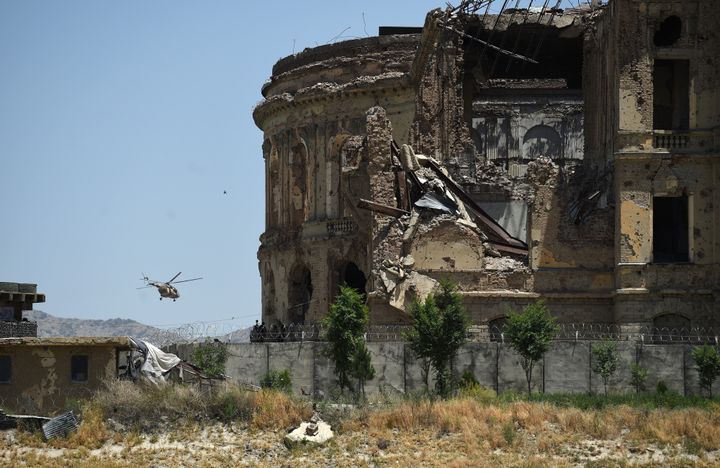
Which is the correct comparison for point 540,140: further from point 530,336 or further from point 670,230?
point 530,336

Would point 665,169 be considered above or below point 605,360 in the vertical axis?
above

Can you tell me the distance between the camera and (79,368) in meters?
44.6

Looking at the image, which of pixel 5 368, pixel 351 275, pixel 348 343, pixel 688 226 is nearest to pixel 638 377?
pixel 688 226

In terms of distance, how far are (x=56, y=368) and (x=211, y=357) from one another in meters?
5.79

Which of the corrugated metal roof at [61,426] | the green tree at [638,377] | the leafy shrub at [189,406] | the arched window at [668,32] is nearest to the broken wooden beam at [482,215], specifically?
the arched window at [668,32]

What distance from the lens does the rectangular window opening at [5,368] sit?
4475cm

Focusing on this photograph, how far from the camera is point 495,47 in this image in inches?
2302

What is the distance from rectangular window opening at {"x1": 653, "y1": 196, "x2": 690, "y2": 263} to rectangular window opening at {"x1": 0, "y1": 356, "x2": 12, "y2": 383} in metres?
19.4

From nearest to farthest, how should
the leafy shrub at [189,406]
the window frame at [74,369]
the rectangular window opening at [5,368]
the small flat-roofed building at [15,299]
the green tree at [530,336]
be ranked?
1. the leafy shrub at [189,406]
2. the window frame at [74,369]
3. the rectangular window opening at [5,368]
4. the green tree at [530,336]
5. the small flat-roofed building at [15,299]

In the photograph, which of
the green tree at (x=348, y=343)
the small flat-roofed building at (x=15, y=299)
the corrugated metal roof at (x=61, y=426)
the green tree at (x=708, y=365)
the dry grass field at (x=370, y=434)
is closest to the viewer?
the dry grass field at (x=370, y=434)

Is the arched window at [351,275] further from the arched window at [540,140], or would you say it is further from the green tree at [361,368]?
the green tree at [361,368]

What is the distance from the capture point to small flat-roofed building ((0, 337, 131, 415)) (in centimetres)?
4428

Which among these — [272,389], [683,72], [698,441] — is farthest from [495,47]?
[698,441]

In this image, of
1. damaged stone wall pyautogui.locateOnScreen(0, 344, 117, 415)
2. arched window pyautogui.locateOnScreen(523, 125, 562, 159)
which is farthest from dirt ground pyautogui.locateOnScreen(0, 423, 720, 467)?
arched window pyautogui.locateOnScreen(523, 125, 562, 159)
